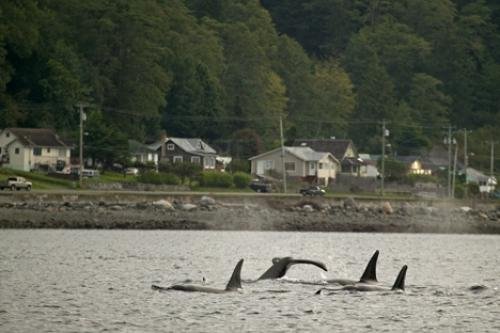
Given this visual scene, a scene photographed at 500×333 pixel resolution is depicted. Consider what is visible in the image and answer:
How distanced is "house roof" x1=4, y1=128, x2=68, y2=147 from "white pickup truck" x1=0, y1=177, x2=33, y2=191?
17405 mm

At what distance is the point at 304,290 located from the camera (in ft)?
151

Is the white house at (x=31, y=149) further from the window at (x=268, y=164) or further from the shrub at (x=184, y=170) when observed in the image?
the window at (x=268, y=164)

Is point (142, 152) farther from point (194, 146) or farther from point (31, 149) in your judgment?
point (31, 149)

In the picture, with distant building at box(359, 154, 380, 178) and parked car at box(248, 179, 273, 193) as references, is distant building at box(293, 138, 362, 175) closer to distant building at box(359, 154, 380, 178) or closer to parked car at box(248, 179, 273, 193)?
distant building at box(359, 154, 380, 178)

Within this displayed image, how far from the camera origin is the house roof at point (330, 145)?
140 meters

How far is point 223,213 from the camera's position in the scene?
3612 inches

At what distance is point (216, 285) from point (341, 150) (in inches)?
3683

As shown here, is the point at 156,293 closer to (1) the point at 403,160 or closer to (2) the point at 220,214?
(2) the point at 220,214

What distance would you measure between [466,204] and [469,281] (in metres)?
61.9

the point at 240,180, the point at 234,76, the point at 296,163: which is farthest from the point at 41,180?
the point at 234,76

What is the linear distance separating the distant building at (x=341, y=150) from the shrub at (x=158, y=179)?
29.3 metres

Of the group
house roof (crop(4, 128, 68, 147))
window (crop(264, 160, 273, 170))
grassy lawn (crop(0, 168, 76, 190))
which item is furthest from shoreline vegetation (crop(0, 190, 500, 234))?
window (crop(264, 160, 273, 170))

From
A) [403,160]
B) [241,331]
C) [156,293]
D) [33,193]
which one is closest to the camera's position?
[241,331]

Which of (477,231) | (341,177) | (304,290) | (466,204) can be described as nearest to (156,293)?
(304,290)
